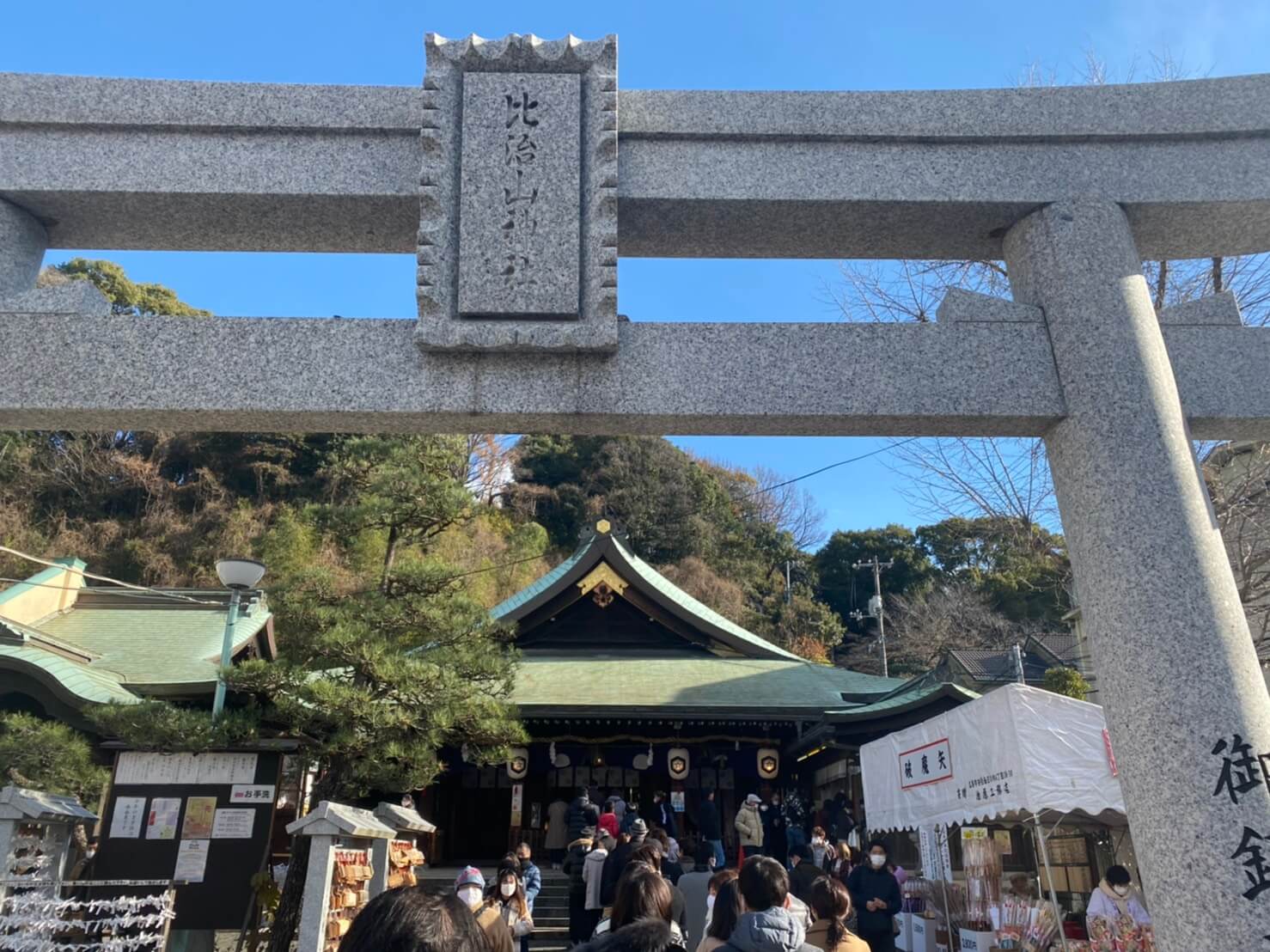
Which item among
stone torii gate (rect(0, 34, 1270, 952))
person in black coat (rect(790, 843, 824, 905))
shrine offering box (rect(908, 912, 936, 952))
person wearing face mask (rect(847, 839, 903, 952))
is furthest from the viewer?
shrine offering box (rect(908, 912, 936, 952))

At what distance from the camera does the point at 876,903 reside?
7.59 meters

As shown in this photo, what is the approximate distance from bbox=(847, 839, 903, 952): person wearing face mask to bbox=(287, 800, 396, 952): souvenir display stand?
13.7 ft

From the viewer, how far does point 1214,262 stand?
27.6 ft

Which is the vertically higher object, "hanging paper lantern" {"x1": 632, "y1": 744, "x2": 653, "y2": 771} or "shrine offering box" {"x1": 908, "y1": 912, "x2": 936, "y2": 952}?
"hanging paper lantern" {"x1": 632, "y1": 744, "x2": 653, "y2": 771}

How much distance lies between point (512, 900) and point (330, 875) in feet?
4.81

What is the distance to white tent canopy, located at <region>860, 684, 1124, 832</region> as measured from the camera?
6609 millimetres

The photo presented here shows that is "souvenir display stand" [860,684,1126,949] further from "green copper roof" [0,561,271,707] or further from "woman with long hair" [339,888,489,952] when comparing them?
"green copper roof" [0,561,271,707]

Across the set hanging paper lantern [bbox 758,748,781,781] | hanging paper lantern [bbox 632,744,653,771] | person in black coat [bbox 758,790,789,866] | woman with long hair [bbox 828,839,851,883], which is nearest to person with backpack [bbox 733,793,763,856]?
woman with long hair [bbox 828,839,851,883]

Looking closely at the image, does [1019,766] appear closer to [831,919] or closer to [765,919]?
[831,919]

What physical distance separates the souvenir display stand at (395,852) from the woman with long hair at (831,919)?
176 inches

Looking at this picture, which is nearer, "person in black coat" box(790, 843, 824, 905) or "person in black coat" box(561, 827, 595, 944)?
"person in black coat" box(790, 843, 824, 905)

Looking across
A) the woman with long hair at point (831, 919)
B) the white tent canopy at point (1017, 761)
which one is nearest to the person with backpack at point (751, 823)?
the white tent canopy at point (1017, 761)

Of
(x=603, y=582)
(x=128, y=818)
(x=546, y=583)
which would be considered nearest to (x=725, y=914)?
(x=128, y=818)

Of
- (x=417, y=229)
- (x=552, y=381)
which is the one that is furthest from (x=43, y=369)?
(x=552, y=381)
